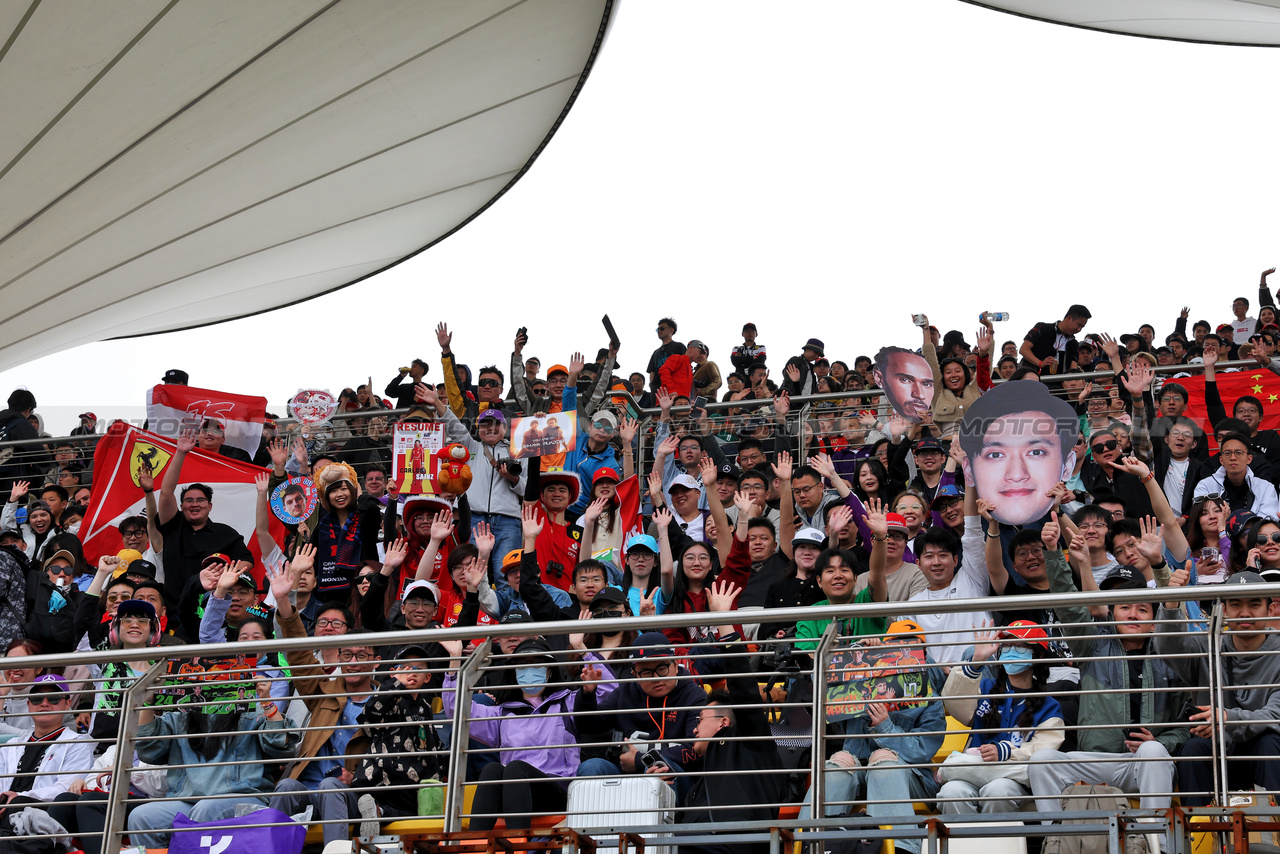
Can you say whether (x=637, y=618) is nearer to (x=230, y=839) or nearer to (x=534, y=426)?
(x=230, y=839)

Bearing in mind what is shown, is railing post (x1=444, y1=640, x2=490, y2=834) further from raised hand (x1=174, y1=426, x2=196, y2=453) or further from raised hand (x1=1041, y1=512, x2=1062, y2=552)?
raised hand (x1=174, y1=426, x2=196, y2=453)

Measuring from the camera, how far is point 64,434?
15805 mm

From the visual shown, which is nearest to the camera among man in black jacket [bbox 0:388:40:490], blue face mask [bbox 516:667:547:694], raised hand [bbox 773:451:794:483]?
blue face mask [bbox 516:667:547:694]

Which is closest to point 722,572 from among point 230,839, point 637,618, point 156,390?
point 637,618

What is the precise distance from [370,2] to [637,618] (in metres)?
3.45

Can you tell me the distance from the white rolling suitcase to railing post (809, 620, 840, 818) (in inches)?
29.1

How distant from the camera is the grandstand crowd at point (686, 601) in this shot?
242 inches

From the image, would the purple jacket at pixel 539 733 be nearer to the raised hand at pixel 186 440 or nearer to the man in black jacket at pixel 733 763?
the man in black jacket at pixel 733 763

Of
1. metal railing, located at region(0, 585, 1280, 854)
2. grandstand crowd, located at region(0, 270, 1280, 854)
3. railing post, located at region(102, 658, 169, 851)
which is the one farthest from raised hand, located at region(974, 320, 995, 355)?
railing post, located at region(102, 658, 169, 851)

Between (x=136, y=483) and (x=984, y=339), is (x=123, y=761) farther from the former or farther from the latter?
(x=984, y=339)

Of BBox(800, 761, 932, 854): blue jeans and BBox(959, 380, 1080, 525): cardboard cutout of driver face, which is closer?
BBox(800, 761, 932, 854): blue jeans

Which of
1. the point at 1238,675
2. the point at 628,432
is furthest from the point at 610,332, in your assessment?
the point at 1238,675

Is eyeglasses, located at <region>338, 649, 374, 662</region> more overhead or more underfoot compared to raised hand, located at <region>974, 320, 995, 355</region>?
more underfoot

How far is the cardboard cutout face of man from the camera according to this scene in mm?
10922
